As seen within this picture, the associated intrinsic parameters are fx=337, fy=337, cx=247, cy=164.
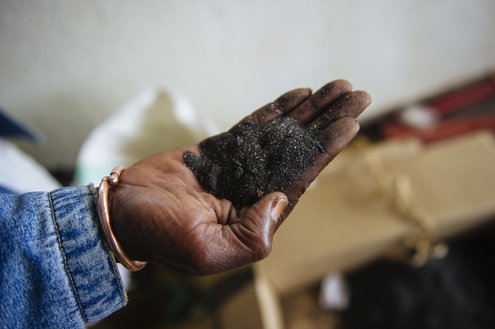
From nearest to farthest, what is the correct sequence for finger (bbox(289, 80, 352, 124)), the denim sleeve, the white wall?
the denim sleeve
finger (bbox(289, 80, 352, 124))
the white wall

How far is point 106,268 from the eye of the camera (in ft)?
1.38

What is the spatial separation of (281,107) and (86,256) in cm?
35

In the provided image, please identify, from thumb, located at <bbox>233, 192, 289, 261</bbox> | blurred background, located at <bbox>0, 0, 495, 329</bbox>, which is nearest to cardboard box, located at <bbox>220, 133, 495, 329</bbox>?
blurred background, located at <bbox>0, 0, 495, 329</bbox>

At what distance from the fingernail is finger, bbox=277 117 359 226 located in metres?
0.02

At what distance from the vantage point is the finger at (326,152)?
17.4 inches

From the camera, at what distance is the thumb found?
0.39 metres

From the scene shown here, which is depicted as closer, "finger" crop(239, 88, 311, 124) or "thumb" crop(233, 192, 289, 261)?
"thumb" crop(233, 192, 289, 261)

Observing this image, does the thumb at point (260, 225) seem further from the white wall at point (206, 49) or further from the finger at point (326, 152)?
the white wall at point (206, 49)

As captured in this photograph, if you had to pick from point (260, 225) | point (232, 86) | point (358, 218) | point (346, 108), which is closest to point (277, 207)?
point (260, 225)

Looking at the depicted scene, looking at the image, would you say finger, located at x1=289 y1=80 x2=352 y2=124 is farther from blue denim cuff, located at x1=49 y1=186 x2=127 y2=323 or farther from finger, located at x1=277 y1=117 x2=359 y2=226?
blue denim cuff, located at x1=49 y1=186 x2=127 y2=323

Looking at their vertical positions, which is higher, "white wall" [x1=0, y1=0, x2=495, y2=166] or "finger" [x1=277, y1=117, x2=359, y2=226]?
"white wall" [x1=0, y1=0, x2=495, y2=166]

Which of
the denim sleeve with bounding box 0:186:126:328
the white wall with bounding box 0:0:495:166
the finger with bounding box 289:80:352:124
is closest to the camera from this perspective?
the denim sleeve with bounding box 0:186:126:328

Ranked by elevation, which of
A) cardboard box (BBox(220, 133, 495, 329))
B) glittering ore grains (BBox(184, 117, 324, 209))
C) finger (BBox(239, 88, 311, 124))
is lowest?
cardboard box (BBox(220, 133, 495, 329))

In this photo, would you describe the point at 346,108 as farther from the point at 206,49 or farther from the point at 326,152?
the point at 206,49
